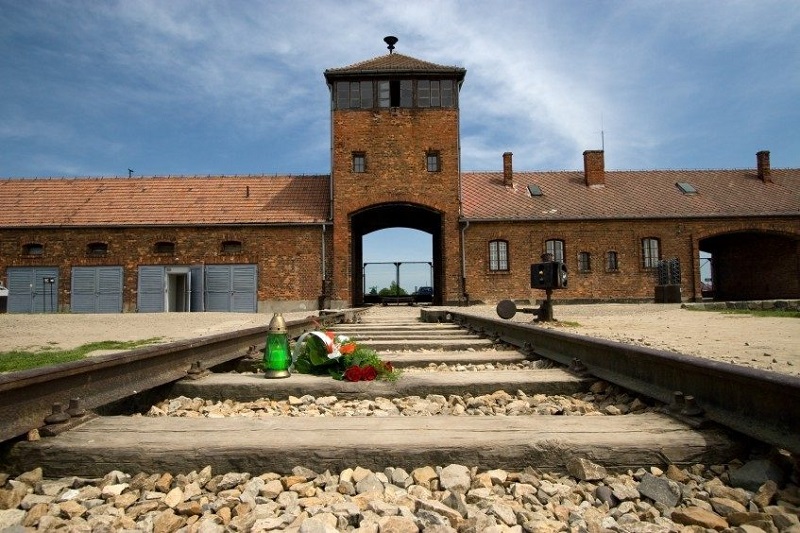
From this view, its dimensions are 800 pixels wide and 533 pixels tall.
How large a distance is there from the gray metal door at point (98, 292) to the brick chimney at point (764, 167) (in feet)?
106

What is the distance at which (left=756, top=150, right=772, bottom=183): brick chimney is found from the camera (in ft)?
87.0

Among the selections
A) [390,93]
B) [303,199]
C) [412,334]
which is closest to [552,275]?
[412,334]

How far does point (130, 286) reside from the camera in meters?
22.2

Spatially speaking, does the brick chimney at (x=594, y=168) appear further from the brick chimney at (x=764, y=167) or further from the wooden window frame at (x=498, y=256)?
the brick chimney at (x=764, y=167)

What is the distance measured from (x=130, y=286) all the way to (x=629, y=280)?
73.4ft

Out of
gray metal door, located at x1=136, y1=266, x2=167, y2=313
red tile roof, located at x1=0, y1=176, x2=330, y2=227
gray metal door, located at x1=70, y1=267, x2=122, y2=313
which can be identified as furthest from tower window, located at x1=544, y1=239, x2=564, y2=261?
gray metal door, located at x1=70, y1=267, x2=122, y2=313

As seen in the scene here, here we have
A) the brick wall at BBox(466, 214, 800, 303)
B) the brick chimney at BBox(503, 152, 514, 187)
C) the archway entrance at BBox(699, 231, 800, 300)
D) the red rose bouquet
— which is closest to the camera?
the red rose bouquet

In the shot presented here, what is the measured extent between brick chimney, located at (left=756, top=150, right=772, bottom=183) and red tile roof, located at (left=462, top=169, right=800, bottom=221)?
0.32m

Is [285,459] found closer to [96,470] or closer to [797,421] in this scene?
[96,470]

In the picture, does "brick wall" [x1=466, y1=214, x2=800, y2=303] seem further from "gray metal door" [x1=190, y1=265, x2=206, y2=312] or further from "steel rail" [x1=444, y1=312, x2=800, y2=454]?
"steel rail" [x1=444, y1=312, x2=800, y2=454]

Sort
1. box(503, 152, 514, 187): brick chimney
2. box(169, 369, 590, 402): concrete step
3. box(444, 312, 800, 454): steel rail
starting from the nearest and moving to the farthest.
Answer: box(444, 312, 800, 454): steel rail < box(169, 369, 590, 402): concrete step < box(503, 152, 514, 187): brick chimney

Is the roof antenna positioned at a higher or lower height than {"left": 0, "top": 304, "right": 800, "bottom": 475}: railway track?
higher

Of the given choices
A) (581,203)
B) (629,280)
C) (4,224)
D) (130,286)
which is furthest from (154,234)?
(629,280)

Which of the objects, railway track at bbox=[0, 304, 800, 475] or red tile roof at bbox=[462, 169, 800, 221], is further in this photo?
red tile roof at bbox=[462, 169, 800, 221]
